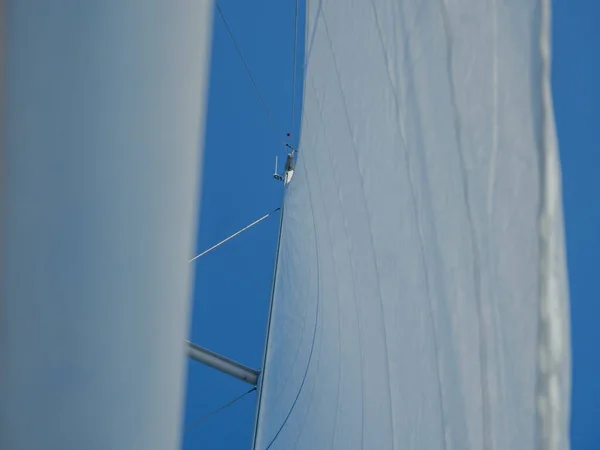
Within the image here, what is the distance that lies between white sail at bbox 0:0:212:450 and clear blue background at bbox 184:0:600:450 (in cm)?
314

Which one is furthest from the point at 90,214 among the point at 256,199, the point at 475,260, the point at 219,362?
the point at 256,199

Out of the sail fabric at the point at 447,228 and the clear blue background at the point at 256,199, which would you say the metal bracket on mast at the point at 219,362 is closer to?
the sail fabric at the point at 447,228

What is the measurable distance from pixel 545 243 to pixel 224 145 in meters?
3.21

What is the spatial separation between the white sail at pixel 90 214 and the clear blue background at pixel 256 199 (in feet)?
10.3

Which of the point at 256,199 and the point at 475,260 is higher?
the point at 256,199

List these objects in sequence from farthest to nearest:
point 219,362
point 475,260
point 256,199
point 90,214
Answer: point 256,199 < point 219,362 < point 475,260 < point 90,214

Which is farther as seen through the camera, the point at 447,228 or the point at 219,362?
the point at 219,362

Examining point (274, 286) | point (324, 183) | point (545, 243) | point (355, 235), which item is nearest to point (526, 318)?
point (545, 243)

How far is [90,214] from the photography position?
0.70 feet

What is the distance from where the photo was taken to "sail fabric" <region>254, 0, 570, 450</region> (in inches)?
12.8

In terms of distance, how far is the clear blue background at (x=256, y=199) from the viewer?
330 cm

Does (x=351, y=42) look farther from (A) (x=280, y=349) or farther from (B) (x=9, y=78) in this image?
(A) (x=280, y=349)

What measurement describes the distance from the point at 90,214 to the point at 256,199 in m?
3.28

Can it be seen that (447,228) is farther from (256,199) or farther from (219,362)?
(256,199)
